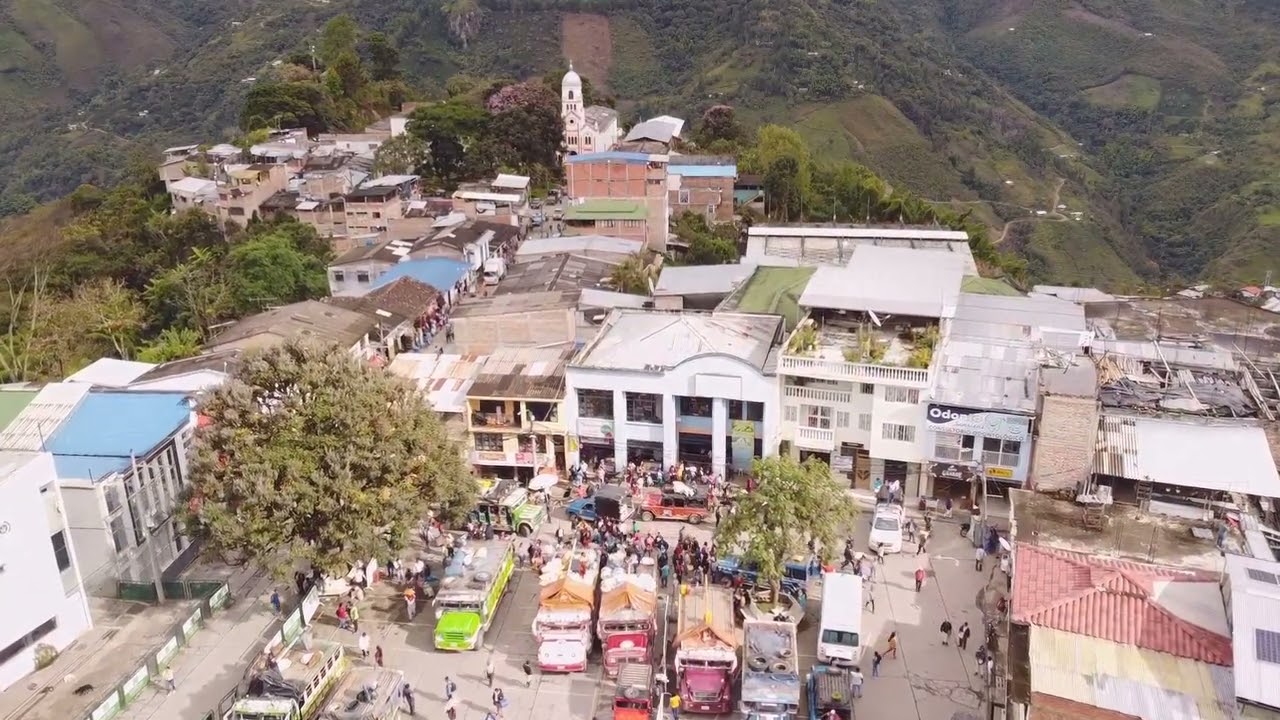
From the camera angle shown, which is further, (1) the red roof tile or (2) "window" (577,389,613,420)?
(2) "window" (577,389,613,420)

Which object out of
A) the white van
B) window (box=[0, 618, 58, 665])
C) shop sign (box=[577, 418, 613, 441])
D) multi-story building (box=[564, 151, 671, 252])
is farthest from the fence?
multi-story building (box=[564, 151, 671, 252])

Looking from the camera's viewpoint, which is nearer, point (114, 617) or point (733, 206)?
point (114, 617)

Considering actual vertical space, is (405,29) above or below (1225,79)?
above

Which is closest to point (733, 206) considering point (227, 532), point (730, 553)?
point (730, 553)

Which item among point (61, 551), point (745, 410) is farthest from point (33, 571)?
point (745, 410)

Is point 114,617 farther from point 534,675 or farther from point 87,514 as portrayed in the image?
point 534,675

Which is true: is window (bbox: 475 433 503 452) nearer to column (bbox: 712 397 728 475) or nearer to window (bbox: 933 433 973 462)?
column (bbox: 712 397 728 475)

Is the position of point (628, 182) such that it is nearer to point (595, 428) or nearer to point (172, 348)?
point (172, 348)
